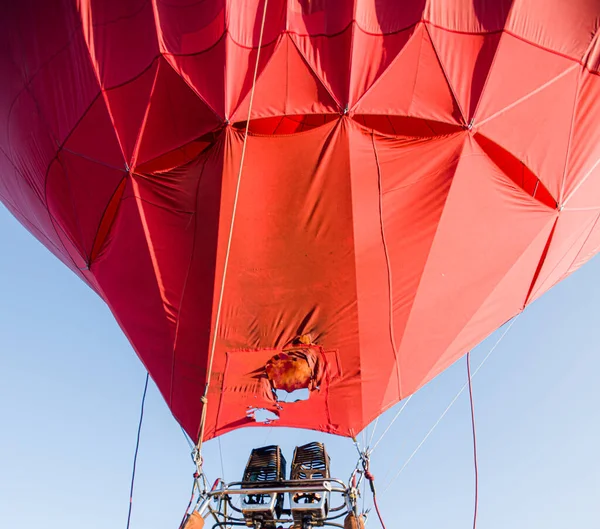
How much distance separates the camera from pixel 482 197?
8211 millimetres

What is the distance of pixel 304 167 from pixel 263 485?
4.02 meters

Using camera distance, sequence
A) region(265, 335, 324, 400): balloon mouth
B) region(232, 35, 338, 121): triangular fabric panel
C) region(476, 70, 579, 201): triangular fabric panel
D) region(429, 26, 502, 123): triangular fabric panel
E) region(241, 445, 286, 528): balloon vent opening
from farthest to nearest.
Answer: region(265, 335, 324, 400): balloon mouth
region(476, 70, 579, 201): triangular fabric panel
region(429, 26, 502, 123): triangular fabric panel
region(232, 35, 338, 121): triangular fabric panel
region(241, 445, 286, 528): balloon vent opening

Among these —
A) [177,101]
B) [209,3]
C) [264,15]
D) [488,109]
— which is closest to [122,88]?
[177,101]

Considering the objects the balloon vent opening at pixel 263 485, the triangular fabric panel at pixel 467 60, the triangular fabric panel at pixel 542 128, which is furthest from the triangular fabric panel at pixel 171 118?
the balloon vent opening at pixel 263 485

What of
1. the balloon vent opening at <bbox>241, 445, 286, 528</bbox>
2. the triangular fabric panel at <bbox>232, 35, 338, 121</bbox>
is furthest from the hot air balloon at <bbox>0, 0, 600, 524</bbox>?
the balloon vent opening at <bbox>241, 445, 286, 528</bbox>

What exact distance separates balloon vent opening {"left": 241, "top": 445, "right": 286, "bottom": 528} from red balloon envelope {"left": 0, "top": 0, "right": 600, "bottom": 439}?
0.85 metres

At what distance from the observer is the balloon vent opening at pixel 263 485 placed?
6852mm

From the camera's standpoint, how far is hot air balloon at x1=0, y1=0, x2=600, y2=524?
7.36 m

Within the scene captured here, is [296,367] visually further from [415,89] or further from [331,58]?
[331,58]

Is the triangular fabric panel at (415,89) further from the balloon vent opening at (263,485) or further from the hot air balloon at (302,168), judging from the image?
the balloon vent opening at (263,485)

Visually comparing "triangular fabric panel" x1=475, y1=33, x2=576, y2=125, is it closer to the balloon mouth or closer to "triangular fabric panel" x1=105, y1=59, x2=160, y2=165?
the balloon mouth

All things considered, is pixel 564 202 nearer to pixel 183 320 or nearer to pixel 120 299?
pixel 183 320

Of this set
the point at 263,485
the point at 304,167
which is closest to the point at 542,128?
the point at 304,167

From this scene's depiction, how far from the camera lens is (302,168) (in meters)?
7.54
